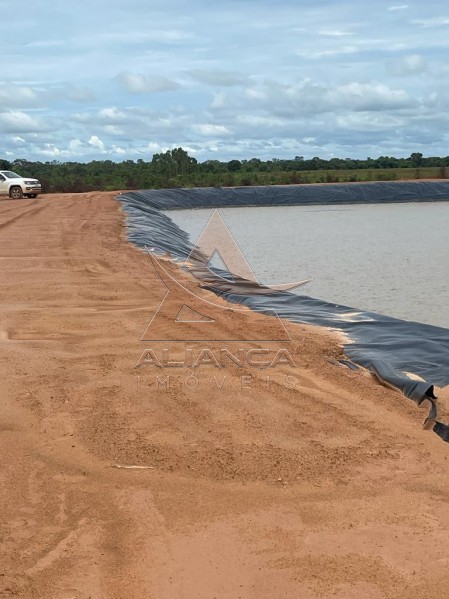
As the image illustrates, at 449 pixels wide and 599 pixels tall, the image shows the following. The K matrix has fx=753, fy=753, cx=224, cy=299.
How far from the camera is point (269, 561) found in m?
3.30

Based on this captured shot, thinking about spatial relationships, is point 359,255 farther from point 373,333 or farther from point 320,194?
point 320,194

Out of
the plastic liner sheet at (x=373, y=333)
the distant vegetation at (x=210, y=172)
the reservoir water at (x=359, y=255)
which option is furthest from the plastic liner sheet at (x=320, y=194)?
the plastic liner sheet at (x=373, y=333)

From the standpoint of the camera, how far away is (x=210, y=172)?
5975 cm

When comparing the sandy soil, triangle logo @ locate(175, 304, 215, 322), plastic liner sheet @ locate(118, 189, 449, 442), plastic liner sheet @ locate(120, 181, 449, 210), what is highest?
plastic liner sheet @ locate(120, 181, 449, 210)

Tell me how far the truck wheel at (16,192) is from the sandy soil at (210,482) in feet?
90.8

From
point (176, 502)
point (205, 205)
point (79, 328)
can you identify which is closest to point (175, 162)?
point (205, 205)

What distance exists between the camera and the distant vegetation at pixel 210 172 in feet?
151

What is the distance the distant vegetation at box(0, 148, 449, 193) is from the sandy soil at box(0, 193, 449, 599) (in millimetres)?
38712

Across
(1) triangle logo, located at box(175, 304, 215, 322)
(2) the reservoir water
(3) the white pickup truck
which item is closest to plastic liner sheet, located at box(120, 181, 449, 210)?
(2) the reservoir water

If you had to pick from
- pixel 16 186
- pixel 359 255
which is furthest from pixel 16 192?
pixel 359 255

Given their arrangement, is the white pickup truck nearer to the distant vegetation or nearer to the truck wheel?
the truck wheel

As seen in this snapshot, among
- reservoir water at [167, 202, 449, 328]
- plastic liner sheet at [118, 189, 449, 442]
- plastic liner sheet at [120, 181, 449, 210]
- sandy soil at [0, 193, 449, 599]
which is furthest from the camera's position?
plastic liner sheet at [120, 181, 449, 210]

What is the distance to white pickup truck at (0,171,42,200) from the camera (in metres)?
32.9

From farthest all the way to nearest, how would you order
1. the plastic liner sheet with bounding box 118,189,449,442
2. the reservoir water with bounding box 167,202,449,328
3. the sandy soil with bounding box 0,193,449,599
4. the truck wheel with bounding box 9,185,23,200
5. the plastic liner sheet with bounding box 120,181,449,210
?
the plastic liner sheet with bounding box 120,181,449,210 < the truck wheel with bounding box 9,185,23,200 < the reservoir water with bounding box 167,202,449,328 < the plastic liner sheet with bounding box 118,189,449,442 < the sandy soil with bounding box 0,193,449,599
